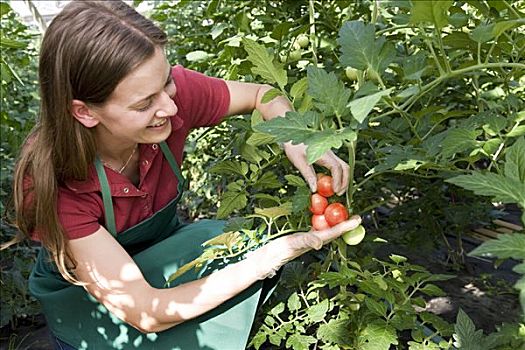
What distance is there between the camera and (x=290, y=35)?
1.65 metres

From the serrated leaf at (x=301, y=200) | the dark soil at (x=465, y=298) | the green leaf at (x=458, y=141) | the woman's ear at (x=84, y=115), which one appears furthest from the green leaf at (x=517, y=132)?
the dark soil at (x=465, y=298)

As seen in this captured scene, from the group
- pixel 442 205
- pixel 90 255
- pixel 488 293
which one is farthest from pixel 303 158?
pixel 488 293

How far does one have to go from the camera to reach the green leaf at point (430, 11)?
2.73 ft

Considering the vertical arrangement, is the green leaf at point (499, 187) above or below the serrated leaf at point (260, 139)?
above

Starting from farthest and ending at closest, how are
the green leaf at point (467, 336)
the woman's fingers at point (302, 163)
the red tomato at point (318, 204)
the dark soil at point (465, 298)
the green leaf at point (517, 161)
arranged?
Answer: the dark soil at point (465, 298), the woman's fingers at point (302, 163), the red tomato at point (318, 204), the green leaf at point (467, 336), the green leaf at point (517, 161)

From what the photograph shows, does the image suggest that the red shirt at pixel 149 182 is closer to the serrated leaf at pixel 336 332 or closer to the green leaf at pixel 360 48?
the serrated leaf at pixel 336 332

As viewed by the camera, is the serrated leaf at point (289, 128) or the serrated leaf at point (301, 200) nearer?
the serrated leaf at point (289, 128)

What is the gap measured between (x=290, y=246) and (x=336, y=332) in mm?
242

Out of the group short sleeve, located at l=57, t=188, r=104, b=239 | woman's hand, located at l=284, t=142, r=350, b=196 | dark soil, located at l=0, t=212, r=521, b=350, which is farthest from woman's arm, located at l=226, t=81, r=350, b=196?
dark soil, located at l=0, t=212, r=521, b=350

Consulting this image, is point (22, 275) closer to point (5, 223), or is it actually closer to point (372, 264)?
point (5, 223)

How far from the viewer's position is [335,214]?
127 cm

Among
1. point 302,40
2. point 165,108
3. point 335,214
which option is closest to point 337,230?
point 335,214

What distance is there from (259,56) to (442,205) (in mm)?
1312

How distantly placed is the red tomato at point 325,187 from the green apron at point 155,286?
1.12 feet
